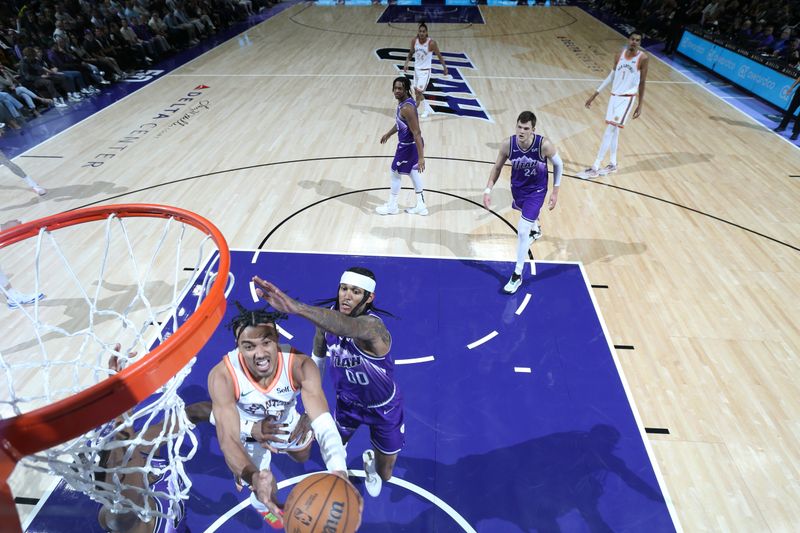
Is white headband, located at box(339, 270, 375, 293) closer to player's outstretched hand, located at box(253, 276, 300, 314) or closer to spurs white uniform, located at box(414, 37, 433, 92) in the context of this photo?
player's outstretched hand, located at box(253, 276, 300, 314)

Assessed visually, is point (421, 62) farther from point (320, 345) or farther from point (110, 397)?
point (110, 397)

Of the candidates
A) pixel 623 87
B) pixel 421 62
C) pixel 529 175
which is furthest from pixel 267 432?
pixel 421 62

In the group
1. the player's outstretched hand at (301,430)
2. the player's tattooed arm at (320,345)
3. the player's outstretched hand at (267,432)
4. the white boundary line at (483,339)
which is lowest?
the white boundary line at (483,339)

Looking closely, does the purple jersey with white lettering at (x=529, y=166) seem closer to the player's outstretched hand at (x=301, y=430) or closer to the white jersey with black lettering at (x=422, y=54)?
the player's outstretched hand at (x=301, y=430)

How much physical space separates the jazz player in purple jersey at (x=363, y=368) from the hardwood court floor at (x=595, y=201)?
201 centimetres

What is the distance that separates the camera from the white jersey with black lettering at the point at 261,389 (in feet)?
8.94

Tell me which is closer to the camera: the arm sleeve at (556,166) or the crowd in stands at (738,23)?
the arm sleeve at (556,166)

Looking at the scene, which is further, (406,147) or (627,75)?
(627,75)

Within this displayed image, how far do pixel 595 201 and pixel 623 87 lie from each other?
1.66 m

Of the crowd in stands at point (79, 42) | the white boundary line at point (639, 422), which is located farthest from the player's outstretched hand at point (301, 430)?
the crowd in stands at point (79, 42)

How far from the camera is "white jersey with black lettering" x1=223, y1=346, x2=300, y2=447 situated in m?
2.72

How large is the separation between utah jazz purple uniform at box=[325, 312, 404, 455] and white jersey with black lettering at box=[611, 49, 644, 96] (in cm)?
596

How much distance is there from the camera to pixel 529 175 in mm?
4672

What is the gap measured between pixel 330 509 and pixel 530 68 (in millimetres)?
12985
